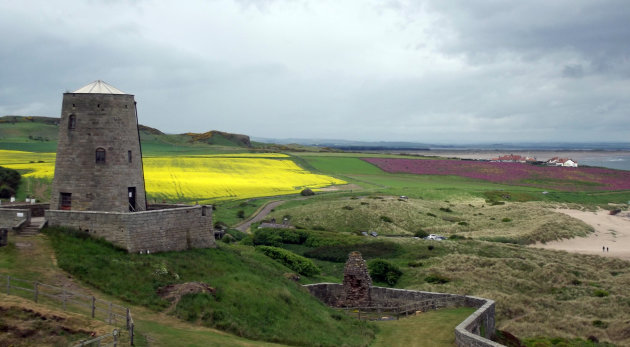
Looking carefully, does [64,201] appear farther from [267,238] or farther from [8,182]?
[8,182]

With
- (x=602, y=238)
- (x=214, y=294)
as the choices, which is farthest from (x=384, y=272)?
(x=602, y=238)

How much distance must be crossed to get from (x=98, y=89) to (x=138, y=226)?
25.0 ft

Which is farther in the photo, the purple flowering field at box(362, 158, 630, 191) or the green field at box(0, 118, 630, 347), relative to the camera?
the purple flowering field at box(362, 158, 630, 191)

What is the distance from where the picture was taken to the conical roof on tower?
28406 mm

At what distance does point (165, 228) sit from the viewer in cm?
2764

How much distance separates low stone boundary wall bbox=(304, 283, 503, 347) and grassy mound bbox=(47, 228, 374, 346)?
18.3ft

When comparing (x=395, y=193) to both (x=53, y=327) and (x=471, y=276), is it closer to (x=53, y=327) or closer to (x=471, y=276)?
(x=471, y=276)

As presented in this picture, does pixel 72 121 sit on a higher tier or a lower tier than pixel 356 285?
higher

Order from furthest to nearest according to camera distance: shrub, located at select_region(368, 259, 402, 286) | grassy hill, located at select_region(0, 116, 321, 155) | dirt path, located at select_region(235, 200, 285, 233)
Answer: grassy hill, located at select_region(0, 116, 321, 155) → dirt path, located at select_region(235, 200, 285, 233) → shrub, located at select_region(368, 259, 402, 286)

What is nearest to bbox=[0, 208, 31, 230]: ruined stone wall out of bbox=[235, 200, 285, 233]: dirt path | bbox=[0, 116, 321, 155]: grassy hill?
bbox=[235, 200, 285, 233]: dirt path

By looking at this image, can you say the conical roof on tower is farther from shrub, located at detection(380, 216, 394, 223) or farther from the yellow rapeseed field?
shrub, located at detection(380, 216, 394, 223)

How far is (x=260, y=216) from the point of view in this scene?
262 ft

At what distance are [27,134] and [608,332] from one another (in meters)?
158

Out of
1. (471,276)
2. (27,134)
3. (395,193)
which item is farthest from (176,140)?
(471,276)
